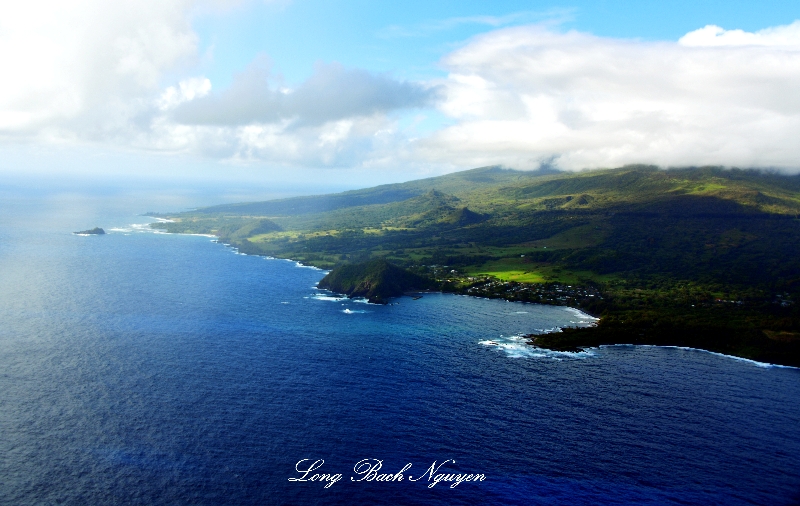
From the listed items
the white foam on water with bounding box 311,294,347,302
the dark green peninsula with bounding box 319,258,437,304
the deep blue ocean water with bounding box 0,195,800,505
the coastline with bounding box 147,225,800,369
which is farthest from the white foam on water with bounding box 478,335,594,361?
the white foam on water with bounding box 311,294,347,302

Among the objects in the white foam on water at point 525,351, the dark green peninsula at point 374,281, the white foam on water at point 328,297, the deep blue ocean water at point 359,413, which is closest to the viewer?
the deep blue ocean water at point 359,413

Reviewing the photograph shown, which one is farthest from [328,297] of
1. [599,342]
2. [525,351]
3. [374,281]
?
[599,342]

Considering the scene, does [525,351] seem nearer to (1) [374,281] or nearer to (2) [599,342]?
(2) [599,342]

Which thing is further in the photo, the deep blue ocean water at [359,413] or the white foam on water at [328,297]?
the white foam on water at [328,297]

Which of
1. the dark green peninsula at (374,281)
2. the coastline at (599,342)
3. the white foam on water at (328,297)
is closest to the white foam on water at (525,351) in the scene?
the coastline at (599,342)

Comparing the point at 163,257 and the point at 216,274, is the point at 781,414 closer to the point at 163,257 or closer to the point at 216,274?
the point at 216,274

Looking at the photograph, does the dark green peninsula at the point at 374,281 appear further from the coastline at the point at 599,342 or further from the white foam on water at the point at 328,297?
the coastline at the point at 599,342
